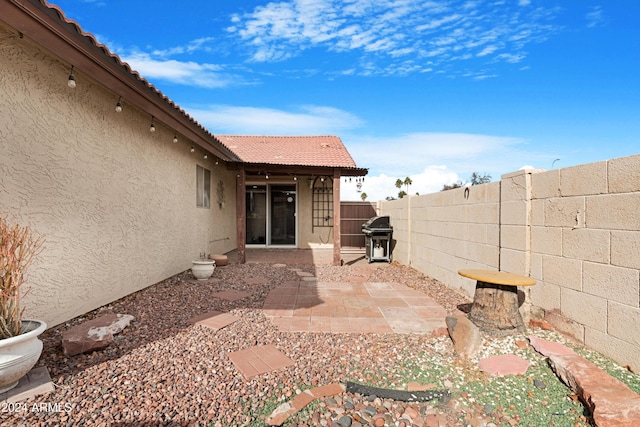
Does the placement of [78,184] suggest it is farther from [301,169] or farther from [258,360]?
[301,169]

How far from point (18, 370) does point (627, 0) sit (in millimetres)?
8281

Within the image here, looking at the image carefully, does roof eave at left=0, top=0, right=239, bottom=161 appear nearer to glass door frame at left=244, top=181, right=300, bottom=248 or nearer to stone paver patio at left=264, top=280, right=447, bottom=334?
stone paver patio at left=264, top=280, right=447, bottom=334

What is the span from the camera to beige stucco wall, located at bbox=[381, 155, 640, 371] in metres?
2.74

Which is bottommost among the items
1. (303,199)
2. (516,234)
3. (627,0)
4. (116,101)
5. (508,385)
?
(508,385)

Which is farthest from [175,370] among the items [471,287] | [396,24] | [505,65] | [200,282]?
[505,65]

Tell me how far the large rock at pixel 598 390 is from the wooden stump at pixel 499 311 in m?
0.53

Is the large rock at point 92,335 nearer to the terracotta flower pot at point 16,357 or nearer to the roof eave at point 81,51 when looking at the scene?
the terracotta flower pot at point 16,357

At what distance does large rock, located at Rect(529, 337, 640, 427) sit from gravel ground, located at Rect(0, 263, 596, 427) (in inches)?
31.7

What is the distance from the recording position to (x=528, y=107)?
1025 cm

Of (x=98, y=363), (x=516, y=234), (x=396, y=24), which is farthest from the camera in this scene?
(x=396, y=24)

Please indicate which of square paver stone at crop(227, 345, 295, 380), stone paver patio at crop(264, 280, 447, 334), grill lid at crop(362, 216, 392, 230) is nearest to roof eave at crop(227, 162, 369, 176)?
grill lid at crop(362, 216, 392, 230)

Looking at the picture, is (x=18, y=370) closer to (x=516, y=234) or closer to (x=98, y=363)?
(x=98, y=363)

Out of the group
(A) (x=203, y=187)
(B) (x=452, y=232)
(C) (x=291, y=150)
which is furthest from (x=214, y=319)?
(C) (x=291, y=150)

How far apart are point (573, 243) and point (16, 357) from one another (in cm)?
524
